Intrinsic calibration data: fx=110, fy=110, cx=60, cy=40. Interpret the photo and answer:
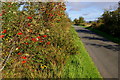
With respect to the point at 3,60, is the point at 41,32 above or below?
above

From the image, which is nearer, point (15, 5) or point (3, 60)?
point (3, 60)

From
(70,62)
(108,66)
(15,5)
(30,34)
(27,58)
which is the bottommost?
(108,66)

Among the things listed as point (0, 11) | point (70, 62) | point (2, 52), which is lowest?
point (70, 62)

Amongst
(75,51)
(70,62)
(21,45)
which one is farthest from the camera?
(75,51)

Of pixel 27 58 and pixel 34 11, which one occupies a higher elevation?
pixel 34 11

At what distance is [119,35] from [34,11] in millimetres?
16180

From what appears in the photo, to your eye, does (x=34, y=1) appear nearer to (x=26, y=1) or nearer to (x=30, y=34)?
(x=26, y=1)

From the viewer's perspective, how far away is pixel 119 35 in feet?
54.4

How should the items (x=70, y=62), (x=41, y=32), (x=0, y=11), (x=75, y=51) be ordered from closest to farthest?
(x=0, y=11) → (x=41, y=32) → (x=70, y=62) → (x=75, y=51)

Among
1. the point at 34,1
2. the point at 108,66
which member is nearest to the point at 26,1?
the point at 34,1

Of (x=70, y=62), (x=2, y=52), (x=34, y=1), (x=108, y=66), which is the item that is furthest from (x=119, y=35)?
(x=2, y=52)

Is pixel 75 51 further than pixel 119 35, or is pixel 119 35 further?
pixel 119 35

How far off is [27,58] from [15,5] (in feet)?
5.62

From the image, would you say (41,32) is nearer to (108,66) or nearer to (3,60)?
(3,60)
